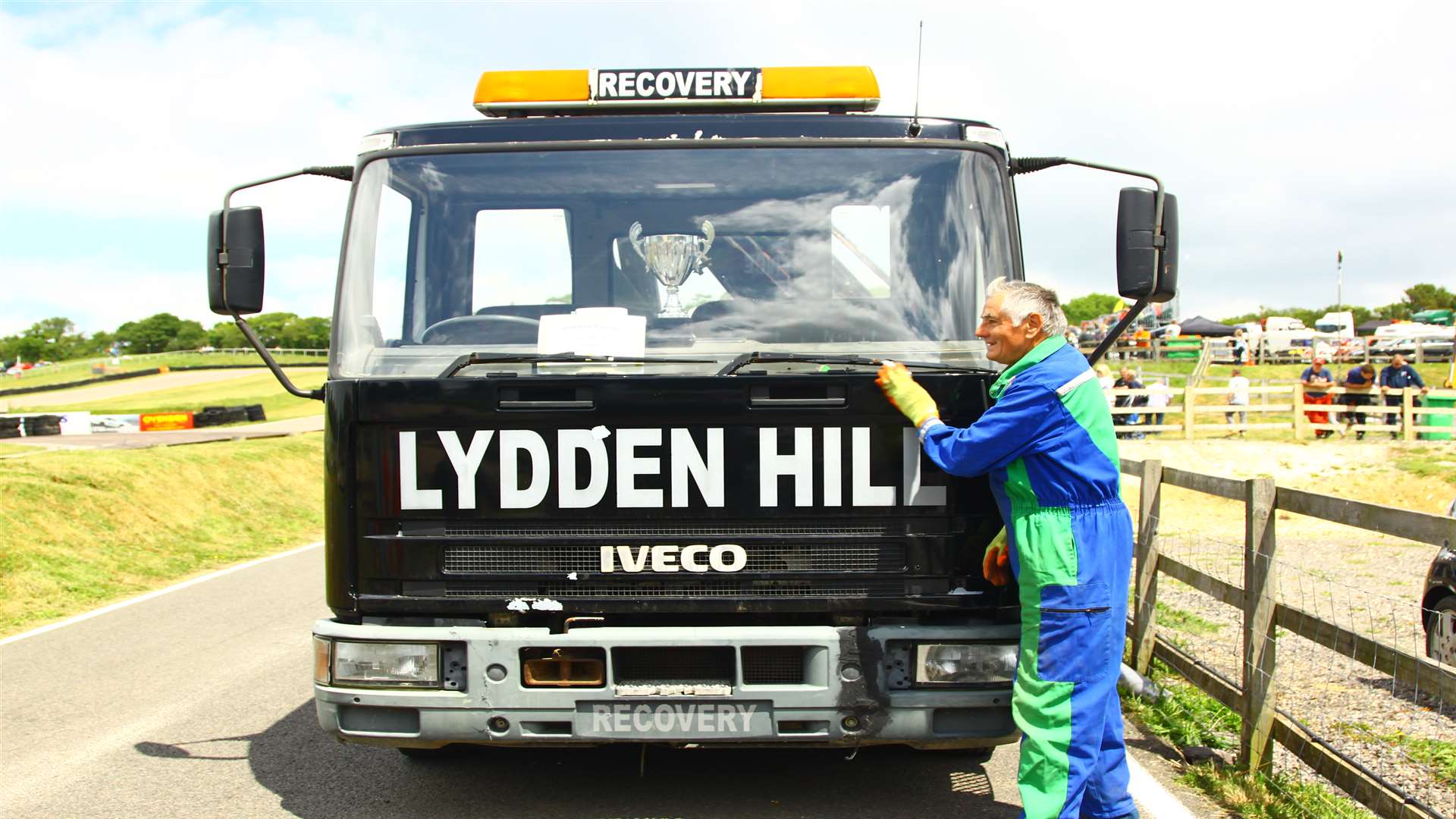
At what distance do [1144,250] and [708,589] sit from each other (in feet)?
6.40

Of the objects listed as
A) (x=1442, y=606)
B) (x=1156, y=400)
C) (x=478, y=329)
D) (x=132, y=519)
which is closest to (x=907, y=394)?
(x=478, y=329)

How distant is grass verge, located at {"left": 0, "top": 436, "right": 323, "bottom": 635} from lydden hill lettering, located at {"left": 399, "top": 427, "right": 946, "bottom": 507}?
7004 millimetres

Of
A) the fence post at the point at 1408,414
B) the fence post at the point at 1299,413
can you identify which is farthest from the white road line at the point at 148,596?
the fence post at the point at 1408,414

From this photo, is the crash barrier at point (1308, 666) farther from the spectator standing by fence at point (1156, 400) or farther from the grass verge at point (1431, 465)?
the spectator standing by fence at point (1156, 400)

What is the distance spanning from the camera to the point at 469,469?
4062 millimetres

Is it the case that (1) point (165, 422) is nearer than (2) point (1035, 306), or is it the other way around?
(2) point (1035, 306)

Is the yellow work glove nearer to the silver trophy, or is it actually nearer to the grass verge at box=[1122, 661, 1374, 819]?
the silver trophy

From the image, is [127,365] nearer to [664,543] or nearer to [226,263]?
[226,263]

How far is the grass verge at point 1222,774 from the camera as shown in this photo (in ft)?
14.3

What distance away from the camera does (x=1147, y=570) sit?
661 centimetres

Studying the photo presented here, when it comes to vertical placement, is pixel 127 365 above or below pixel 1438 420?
above

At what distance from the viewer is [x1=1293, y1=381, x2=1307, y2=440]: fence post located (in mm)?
25344

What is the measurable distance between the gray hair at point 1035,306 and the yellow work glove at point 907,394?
1.21 ft

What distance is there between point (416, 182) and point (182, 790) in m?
2.60
